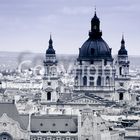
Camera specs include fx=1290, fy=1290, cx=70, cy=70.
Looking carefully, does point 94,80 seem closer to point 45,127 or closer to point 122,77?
point 122,77

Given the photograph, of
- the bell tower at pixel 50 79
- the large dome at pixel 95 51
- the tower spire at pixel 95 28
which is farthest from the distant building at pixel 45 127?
the tower spire at pixel 95 28

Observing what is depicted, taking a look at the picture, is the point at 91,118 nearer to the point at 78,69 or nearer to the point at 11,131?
the point at 11,131

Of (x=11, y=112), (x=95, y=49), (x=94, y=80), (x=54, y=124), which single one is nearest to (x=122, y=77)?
(x=94, y=80)

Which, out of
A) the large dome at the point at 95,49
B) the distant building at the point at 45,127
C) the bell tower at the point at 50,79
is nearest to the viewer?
the distant building at the point at 45,127

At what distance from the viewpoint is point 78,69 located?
517 feet

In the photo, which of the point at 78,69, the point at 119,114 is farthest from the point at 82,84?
the point at 119,114

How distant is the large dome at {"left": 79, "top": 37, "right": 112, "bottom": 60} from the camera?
156 meters

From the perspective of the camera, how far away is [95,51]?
514ft

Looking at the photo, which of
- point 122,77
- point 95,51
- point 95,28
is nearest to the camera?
point 95,51

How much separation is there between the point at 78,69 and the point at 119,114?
23.6 meters

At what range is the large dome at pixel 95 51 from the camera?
15625 centimetres

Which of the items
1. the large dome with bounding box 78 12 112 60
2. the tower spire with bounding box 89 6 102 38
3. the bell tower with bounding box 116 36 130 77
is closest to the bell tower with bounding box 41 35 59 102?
the large dome with bounding box 78 12 112 60

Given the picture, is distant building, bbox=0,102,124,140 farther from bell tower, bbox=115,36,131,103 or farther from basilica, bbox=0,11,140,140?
bell tower, bbox=115,36,131,103

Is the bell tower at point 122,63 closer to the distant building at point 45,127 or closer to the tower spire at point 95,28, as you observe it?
the tower spire at point 95,28
